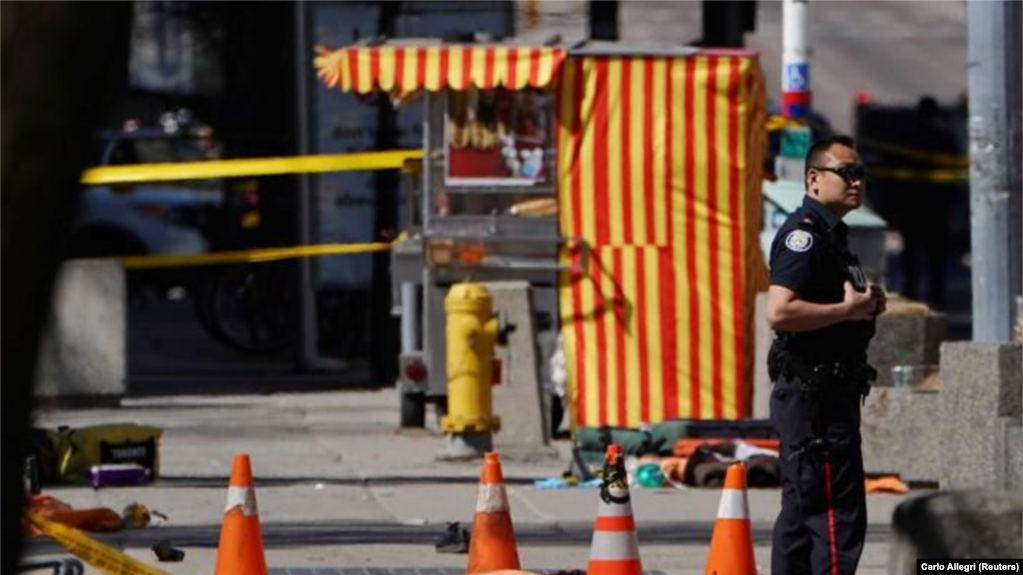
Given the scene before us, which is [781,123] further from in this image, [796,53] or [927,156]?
[927,156]

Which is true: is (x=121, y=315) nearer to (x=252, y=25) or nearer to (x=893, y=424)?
(x=893, y=424)

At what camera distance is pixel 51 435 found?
39.7 ft

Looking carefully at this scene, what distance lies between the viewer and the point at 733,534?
8.18 m

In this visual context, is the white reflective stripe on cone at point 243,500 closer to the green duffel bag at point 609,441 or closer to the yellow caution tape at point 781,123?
the green duffel bag at point 609,441

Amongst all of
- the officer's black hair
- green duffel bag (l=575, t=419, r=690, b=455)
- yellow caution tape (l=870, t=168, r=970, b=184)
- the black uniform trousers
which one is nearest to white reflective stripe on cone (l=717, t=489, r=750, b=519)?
the black uniform trousers

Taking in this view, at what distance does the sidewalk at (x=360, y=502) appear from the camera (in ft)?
32.3

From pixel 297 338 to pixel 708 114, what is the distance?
5.66 metres

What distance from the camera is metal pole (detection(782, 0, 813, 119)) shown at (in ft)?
50.1

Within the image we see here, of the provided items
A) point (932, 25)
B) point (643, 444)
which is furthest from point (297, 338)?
point (932, 25)

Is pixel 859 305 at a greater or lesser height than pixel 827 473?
greater

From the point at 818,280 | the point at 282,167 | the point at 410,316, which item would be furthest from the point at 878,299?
the point at 282,167

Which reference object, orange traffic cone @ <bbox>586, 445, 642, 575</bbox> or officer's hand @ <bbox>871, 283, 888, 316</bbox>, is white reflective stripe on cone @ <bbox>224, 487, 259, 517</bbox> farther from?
officer's hand @ <bbox>871, 283, 888, 316</bbox>

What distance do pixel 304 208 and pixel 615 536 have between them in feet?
34.7

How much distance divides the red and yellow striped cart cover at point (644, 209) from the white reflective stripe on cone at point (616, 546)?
617 cm
